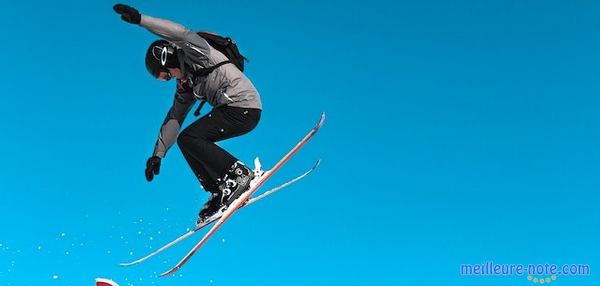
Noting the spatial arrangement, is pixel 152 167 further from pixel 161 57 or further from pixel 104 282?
pixel 104 282

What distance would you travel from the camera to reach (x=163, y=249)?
1010 centimetres

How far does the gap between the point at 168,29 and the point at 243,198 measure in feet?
8.31

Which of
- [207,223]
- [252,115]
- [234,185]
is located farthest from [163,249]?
[252,115]

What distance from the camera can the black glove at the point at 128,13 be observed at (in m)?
8.37

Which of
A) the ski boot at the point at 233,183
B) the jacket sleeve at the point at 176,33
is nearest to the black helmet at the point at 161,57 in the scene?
the jacket sleeve at the point at 176,33

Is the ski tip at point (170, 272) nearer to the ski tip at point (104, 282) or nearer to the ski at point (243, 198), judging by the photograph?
the ski at point (243, 198)

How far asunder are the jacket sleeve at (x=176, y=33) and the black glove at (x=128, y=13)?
0.11 meters

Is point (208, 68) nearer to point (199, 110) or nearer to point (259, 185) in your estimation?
point (199, 110)

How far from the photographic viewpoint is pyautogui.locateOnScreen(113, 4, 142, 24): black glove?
8.37 meters

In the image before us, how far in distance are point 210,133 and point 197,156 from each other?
1.15 feet

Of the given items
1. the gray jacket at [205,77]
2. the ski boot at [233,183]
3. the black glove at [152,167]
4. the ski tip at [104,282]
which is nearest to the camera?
the gray jacket at [205,77]

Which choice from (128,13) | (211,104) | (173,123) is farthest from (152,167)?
(128,13)

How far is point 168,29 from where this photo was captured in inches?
347

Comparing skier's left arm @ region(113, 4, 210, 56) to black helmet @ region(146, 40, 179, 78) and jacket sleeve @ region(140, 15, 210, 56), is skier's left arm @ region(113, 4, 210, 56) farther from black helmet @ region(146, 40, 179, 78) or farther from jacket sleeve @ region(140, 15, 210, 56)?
black helmet @ region(146, 40, 179, 78)
